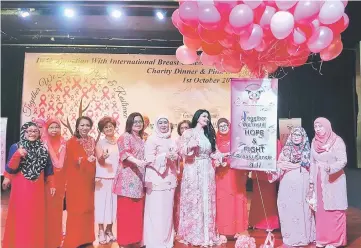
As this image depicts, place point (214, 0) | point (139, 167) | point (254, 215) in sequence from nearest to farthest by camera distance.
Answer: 1. point (214, 0)
2. point (139, 167)
3. point (254, 215)

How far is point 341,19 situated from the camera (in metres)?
3.35

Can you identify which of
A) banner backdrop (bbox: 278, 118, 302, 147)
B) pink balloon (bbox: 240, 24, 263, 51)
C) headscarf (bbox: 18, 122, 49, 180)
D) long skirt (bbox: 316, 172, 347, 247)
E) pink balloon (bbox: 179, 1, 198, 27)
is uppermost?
pink balloon (bbox: 179, 1, 198, 27)

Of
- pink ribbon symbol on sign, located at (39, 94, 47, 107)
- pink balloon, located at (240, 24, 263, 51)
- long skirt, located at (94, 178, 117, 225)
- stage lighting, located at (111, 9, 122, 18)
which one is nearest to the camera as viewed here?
pink balloon, located at (240, 24, 263, 51)

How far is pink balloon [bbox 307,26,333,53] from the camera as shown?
322 cm

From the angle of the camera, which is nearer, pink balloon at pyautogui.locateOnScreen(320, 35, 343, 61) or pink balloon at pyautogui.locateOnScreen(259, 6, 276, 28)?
pink balloon at pyautogui.locateOnScreen(259, 6, 276, 28)

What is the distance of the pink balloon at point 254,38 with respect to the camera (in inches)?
124

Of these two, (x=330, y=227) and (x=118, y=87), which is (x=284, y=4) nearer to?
(x=330, y=227)

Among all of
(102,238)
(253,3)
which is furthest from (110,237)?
(253,3)

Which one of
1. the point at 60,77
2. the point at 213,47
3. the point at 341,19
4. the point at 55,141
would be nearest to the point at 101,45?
the point at 60,77

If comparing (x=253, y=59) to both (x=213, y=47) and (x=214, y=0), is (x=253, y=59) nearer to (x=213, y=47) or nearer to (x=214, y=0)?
(x=213, y=47)

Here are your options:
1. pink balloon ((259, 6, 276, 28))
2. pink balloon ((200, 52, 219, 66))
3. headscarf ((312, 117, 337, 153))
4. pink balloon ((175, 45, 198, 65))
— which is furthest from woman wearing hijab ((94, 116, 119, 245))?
headscarf ((312, 117, 337, 153))

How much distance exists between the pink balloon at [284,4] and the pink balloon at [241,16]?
0.22 meters

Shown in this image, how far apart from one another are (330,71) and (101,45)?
12.5 ft

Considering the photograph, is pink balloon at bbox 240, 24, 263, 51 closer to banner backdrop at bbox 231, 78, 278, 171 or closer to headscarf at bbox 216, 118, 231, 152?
banner backdrop at bbox 231, 78, 278, 171
